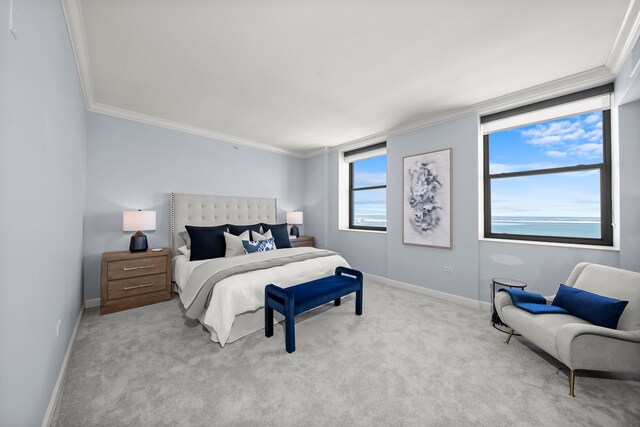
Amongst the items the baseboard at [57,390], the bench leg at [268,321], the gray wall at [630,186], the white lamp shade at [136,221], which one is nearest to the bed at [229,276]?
the bench leg at [268,321]

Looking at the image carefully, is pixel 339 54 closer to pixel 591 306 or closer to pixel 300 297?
pixel 300 297

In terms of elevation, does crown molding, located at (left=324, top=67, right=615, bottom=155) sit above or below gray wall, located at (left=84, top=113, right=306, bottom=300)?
above

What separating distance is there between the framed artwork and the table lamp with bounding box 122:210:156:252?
12.2ft

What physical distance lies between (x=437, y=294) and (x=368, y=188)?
2.29m

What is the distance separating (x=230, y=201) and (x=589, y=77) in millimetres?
4891

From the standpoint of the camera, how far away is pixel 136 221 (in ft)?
10.5

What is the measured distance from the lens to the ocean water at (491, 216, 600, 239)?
108 inches

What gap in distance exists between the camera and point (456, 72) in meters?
2.52

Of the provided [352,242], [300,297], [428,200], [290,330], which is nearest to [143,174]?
[300,297]

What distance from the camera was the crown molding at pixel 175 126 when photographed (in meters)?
3.31

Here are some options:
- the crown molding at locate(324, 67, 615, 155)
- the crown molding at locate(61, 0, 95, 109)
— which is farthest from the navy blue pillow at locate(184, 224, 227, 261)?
the crown molding at locate(324, 67, 615, 155)

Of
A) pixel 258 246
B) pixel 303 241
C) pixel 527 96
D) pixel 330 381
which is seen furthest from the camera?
pixel 303 241

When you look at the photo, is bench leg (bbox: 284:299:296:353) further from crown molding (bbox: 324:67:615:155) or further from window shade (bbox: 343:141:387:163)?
window shade (bbox: 343:141:387:163)

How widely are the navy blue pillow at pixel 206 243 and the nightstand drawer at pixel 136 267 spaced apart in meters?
0.37
